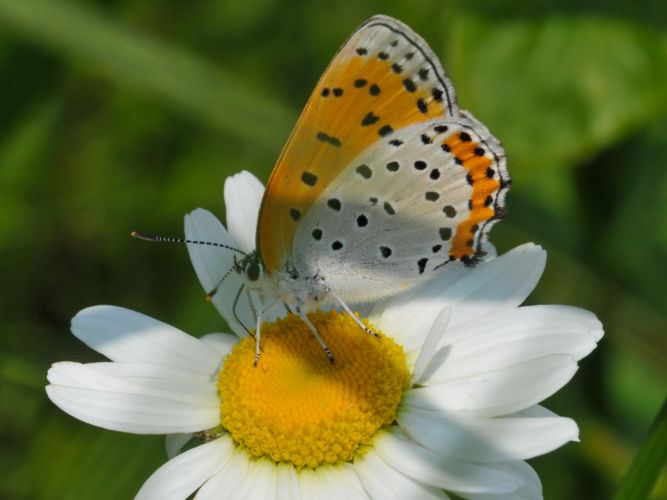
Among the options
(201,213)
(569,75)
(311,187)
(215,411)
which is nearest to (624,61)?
(569,75)

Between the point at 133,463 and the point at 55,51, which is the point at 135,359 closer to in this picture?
the point at 133,463

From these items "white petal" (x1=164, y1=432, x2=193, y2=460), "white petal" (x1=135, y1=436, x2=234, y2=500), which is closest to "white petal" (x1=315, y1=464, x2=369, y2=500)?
"white petal" (x1=135, y1=436, x2=234, y2=500)

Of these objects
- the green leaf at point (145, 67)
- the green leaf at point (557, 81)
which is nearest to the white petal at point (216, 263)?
the green leaf at point (145, 67)

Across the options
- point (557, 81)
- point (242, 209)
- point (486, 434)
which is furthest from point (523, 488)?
point (557, 81)

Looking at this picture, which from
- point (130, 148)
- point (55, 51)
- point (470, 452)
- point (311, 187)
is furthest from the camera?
point (130, 148)

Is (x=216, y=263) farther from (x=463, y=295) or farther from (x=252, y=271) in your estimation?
(x=463, y=295)

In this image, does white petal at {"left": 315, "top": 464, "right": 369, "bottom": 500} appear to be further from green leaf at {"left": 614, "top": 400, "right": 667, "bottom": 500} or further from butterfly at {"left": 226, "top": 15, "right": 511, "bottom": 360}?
green leaf at {"left": 614, "top": 400, "right": 667, "bottom": 500}
